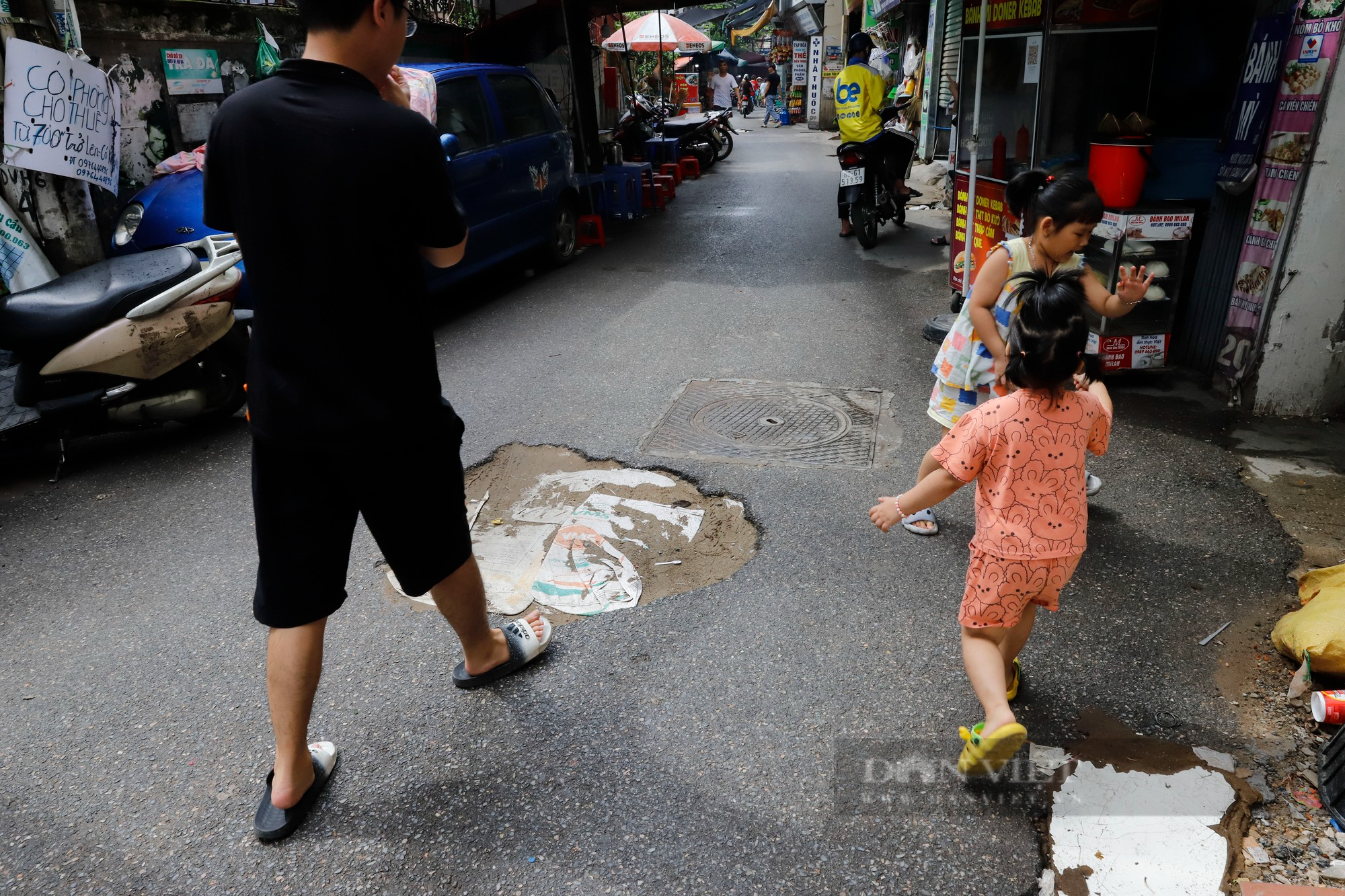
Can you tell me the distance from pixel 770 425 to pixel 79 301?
3519 millimetres

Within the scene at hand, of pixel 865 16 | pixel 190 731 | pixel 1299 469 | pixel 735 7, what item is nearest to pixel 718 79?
pixel 865 16

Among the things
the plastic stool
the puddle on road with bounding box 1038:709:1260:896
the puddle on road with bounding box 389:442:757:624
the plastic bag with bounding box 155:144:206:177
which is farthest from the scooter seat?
the plastic stool

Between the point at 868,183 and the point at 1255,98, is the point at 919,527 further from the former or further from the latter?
the point at 868,183

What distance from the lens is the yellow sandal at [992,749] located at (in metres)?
2.00

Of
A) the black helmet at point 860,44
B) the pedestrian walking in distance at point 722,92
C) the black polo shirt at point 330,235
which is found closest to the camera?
the black polo shirt at point 330,235

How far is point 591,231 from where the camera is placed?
9641 millimetres

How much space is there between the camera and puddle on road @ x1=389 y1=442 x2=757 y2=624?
126 inches

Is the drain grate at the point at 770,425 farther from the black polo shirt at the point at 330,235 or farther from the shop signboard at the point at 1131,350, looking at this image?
the black polo shirt at the point at 330,235

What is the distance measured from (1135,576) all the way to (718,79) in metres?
25.7

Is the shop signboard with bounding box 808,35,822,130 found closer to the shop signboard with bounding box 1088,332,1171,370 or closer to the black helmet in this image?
the black helmet

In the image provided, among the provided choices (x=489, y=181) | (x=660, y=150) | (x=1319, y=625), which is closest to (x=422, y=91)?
(x=489, y=181)

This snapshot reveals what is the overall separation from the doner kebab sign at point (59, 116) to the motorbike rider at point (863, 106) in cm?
607

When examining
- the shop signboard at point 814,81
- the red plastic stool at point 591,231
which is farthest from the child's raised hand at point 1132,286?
the shop signboard at point 814,81

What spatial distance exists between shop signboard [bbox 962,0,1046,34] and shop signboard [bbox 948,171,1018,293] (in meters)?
0.98
